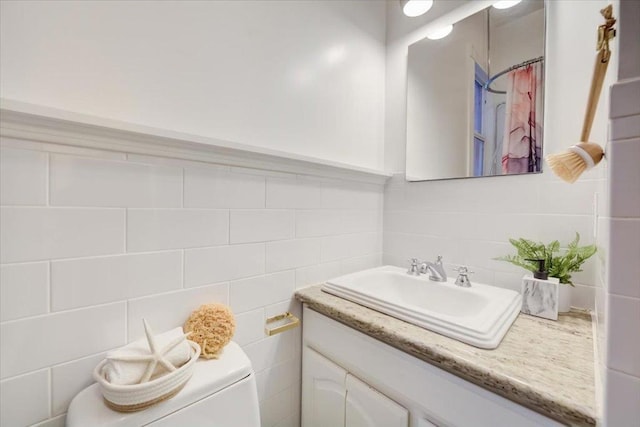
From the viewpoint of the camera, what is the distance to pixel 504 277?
938 millimetres

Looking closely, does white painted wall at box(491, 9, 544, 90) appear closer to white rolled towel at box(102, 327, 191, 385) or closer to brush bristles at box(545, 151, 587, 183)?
brush bristles at box(545, 151, 587, 183)

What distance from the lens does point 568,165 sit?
19.9 inches

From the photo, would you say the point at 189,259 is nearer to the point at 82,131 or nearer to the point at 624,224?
the point at 82,131

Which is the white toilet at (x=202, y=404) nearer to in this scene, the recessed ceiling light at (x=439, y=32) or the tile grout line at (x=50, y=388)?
the tile grout line at (x=50, y=388)

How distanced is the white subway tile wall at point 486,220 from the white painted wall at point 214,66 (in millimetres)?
325

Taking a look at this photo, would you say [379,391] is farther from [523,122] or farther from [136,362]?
[523,122]

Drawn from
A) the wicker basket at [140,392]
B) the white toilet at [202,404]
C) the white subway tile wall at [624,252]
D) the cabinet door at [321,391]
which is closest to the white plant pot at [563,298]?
the white subway tile wall at [624,252]

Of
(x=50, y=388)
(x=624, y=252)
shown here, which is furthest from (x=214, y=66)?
(x=624, y=252)

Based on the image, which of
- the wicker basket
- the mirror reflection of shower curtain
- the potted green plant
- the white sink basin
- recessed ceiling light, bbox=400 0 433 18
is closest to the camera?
the wicker basket

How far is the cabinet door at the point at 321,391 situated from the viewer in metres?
0.79

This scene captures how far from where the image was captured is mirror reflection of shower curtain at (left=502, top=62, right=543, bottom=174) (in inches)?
34.7

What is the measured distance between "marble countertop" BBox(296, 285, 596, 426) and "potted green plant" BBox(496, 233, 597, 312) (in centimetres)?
12

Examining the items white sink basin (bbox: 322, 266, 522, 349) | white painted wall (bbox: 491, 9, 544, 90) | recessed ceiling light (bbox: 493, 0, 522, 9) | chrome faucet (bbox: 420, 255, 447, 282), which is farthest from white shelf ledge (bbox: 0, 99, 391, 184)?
recessed ceiling light (bbox: 493, 0, 522, 9)

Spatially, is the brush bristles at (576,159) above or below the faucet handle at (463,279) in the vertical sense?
above
